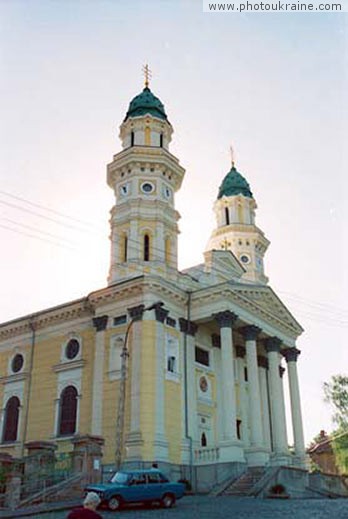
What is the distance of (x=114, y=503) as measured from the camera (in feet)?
61.9

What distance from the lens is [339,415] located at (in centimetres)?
4572

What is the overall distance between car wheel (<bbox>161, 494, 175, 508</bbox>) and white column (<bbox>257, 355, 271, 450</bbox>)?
58.9ft

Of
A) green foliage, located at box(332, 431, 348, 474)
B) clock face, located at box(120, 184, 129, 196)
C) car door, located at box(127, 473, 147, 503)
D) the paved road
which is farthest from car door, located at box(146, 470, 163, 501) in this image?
green foliage, located at box(332, 431, 348, 474)

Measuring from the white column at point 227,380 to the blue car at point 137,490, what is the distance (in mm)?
9325

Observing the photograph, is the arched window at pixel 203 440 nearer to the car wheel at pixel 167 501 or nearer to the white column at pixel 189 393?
the white column at pixel 189 393

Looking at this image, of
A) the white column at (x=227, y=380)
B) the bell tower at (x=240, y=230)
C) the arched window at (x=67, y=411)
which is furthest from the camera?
Result: the bell tower at (x=240, y=230)

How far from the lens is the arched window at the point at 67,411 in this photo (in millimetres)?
32344

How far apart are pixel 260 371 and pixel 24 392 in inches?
605

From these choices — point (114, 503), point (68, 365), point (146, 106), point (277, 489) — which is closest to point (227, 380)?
point (277, 489)

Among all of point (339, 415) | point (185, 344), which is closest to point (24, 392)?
point (185, 344)

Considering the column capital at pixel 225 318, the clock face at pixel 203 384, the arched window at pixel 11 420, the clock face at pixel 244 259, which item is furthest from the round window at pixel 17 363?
the clock face at pixel 244 259

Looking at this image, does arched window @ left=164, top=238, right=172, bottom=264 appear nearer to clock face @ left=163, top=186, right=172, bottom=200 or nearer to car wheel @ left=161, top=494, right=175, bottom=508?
clock face @ left=163, top=186, right=172, bottom=200

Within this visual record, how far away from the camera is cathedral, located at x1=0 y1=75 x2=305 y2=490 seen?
96.3 ft

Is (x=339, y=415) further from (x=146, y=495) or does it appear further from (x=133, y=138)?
(x=146, y=495)
